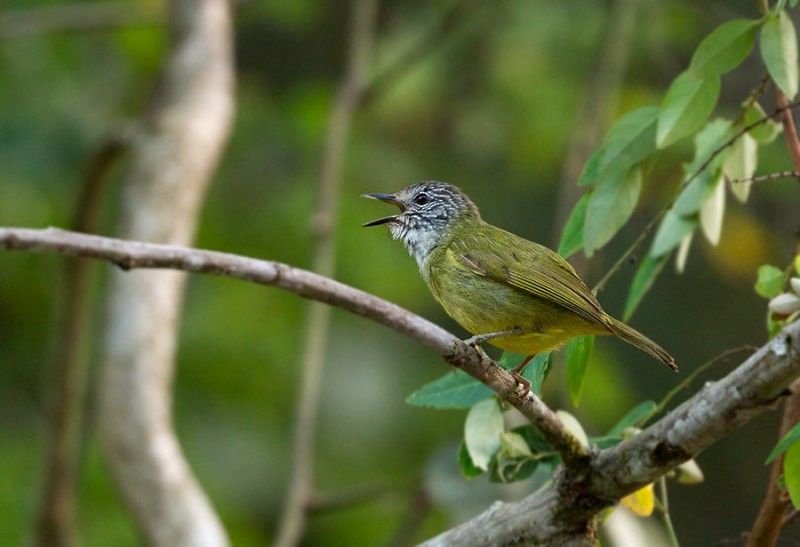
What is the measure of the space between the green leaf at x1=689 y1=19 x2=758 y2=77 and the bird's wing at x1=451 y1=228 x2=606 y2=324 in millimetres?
572

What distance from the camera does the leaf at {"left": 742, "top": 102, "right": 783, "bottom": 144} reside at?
2.64 metres

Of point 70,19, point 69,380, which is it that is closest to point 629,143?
point 69,380

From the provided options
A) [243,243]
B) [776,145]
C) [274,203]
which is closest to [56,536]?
[243,243]

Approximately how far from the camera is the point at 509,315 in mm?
2939

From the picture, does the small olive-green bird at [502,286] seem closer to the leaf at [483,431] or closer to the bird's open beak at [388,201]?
the bird's open beak at [388,201]

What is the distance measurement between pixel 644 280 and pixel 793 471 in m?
0.68

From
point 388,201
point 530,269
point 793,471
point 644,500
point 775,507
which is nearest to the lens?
point 793,471

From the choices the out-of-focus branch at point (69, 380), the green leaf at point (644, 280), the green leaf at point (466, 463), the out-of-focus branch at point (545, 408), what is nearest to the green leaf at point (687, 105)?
the green leaf at point (644, 280)

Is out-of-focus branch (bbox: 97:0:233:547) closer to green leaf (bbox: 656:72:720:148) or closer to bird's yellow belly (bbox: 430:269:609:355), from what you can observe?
bird's yellow belly (bbox: 430:269:609:355)

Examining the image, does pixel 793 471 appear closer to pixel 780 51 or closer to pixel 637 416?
pixel 637 416

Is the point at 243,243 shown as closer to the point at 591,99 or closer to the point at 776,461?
the point at 591,99

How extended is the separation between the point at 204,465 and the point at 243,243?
1.44m

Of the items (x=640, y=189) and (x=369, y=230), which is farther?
(x=369, y=230)

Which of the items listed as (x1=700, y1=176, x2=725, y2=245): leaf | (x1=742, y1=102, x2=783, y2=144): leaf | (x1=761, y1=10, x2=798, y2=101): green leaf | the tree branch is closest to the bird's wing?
(x1=700, y1=176, x2=725, y2=245): leaf
